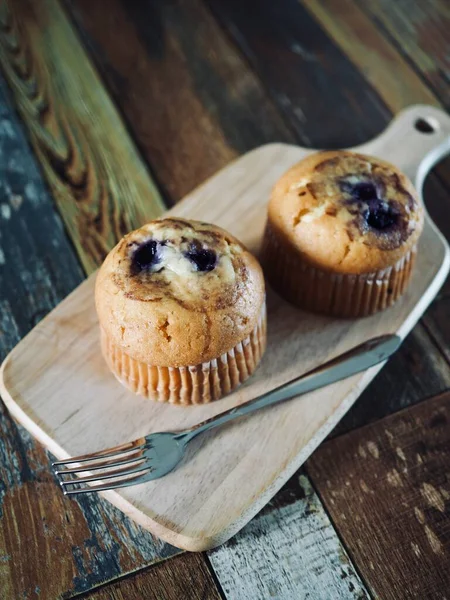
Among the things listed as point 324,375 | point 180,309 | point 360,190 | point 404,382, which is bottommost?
point 404,382

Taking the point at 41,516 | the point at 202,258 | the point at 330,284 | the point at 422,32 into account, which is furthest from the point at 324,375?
the point at 422,32

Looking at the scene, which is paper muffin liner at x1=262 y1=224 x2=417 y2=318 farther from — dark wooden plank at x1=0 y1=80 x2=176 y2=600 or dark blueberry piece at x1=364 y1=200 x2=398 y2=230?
dark wooden plank at x1=0 y1=80 x2=176 y2=600

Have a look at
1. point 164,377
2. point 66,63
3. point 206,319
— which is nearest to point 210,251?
point 206,319

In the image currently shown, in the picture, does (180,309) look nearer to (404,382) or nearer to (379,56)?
(404,382)

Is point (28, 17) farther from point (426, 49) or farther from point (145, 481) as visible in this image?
point (145, 481)

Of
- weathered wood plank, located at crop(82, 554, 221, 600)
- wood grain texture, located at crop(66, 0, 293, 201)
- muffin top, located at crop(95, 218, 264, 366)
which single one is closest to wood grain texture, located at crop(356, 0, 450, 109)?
wood grain texture, located at crop(66, 0, 293, 201)
